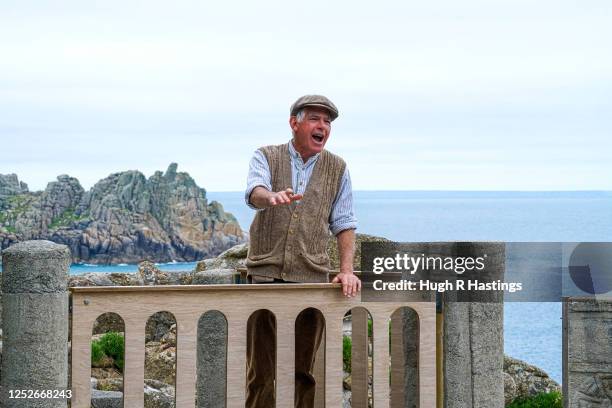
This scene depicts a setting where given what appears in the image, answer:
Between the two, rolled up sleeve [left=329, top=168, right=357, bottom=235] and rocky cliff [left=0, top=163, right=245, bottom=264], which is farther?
rocky cliff [left=0, top=163, right=245, bottom=264]

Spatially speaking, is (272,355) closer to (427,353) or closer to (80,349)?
(427,353)

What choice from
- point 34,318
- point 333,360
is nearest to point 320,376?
point 333,360

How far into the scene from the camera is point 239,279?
7012mm

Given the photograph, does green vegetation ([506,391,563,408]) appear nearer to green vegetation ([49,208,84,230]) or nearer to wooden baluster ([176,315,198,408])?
wooden baluster ([176,315,198,408])

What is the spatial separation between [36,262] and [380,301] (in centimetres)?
197

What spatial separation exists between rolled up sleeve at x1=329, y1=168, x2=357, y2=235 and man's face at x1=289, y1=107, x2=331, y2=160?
305 mm

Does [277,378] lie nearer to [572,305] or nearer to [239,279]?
[239,279]

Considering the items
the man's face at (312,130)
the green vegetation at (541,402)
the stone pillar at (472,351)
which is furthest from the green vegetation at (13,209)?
the stone pillar at (472,351)

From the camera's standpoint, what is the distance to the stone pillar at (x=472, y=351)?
5773 millimetres

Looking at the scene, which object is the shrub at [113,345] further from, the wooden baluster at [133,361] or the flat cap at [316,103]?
the flat cap at [316,103]

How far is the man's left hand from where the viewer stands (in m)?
5.65

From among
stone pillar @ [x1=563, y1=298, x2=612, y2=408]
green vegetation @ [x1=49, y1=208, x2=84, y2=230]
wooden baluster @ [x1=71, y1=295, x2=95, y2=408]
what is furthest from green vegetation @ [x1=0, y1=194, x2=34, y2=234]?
wooden baluster @ [x1=71, y1=295, x2=95, y2=408]

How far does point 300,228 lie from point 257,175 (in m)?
0.42

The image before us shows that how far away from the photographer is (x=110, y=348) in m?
9.80
